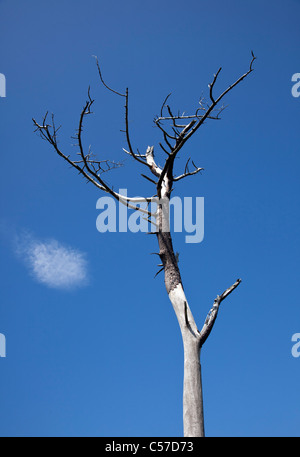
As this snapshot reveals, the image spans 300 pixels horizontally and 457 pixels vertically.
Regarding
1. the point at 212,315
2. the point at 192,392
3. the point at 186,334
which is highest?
the point at 212,315

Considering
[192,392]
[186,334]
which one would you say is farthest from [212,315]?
[192,392]

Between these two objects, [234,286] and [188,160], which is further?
[188,160]

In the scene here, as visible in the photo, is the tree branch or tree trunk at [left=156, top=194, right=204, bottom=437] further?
the tree branch

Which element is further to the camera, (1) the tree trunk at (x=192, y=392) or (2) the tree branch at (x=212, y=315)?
(2) the tree branch at (x=212, y=315)

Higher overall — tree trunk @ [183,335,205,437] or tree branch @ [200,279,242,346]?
tree branch @ [200,279,242,346]

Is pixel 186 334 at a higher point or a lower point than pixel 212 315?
lower

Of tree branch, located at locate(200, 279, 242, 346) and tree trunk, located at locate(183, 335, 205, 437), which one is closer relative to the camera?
tree trunk, located at locate(183, 335, 205, 437)

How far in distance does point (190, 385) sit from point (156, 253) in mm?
1640

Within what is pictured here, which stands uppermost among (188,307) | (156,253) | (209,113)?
(209,113)

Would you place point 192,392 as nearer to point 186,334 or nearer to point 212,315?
point 186,334

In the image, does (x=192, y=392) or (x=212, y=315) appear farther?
(x=212, y=315)
